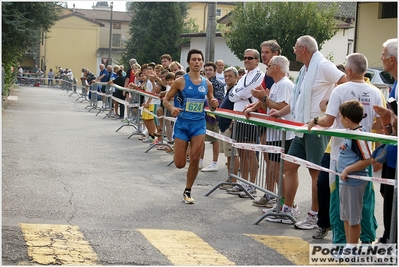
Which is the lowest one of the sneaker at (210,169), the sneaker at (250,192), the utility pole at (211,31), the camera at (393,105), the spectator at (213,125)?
the sneaker at (210,169)

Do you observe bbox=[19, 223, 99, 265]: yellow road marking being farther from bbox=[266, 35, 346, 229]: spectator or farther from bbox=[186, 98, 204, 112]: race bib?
bbox=[186, 98, 204, 112]: race bib

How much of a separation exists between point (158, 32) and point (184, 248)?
6562cm

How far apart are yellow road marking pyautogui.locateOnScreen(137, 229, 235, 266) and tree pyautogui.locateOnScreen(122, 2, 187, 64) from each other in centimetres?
6299

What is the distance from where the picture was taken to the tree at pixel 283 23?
3703 centimetres

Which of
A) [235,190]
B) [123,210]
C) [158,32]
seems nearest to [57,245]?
[123,210]

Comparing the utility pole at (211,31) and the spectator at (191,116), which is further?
the utility pole at (211,31)

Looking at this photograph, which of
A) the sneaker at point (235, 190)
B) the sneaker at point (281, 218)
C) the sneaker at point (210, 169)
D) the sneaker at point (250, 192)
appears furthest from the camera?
the sneaker at point (210, 169)

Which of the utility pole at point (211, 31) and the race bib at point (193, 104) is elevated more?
the utility pole at point (211, 31)

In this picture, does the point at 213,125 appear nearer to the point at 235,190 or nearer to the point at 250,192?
the point at 235,190

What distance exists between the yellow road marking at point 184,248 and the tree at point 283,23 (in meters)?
30.8

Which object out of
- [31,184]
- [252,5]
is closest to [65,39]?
[252,5]

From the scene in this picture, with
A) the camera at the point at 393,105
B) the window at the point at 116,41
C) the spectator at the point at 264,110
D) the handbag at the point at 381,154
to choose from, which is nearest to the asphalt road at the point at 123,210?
the spectator at the point at 264,110

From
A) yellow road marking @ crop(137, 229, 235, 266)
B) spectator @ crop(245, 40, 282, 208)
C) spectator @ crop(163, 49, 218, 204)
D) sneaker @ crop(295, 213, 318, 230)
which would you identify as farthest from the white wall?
yellow road marking @ crop(137, 229, 235, 266)

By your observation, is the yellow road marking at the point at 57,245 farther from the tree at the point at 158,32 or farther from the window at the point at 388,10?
the tree at the point at 158,32
